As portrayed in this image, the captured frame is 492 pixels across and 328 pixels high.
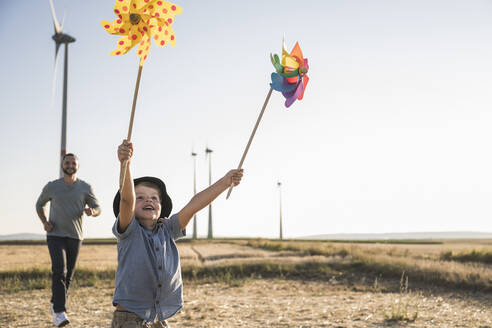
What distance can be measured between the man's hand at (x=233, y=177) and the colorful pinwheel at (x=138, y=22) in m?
0.98

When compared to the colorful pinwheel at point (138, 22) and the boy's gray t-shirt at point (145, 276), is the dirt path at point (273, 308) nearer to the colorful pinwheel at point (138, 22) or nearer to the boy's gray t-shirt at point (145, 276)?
the boy's gray t-shirt at point (145, 276)

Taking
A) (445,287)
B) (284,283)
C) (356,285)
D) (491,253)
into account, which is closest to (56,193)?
(284,283)

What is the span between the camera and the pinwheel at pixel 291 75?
415 cm

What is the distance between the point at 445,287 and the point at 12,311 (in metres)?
8.42

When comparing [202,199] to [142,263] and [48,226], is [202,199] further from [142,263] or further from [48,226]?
[48,226]

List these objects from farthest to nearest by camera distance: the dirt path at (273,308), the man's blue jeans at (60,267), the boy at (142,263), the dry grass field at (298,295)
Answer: the dry grass field at (298,295)
the dirt path at (273,308)
the man's blue jeans at (60,267)
the boy at (142,263)

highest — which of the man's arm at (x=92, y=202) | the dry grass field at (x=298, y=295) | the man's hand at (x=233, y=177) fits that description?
the man's hand at (x=233, y=177)

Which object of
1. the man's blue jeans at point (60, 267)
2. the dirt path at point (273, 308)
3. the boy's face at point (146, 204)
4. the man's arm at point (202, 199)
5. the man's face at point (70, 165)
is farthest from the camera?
the dirt path at point (273, 308)

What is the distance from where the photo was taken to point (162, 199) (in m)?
3.53

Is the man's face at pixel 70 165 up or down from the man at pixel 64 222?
up

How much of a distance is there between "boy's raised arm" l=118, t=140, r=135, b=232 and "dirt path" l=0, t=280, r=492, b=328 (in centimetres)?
382

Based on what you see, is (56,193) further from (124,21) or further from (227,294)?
(227,294)

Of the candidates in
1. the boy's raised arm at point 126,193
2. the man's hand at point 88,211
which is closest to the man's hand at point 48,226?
the man's hand at point 88,211

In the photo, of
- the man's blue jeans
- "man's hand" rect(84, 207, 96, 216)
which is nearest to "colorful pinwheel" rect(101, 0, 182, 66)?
"man's hand" rect(84, 207, 96, 216)
